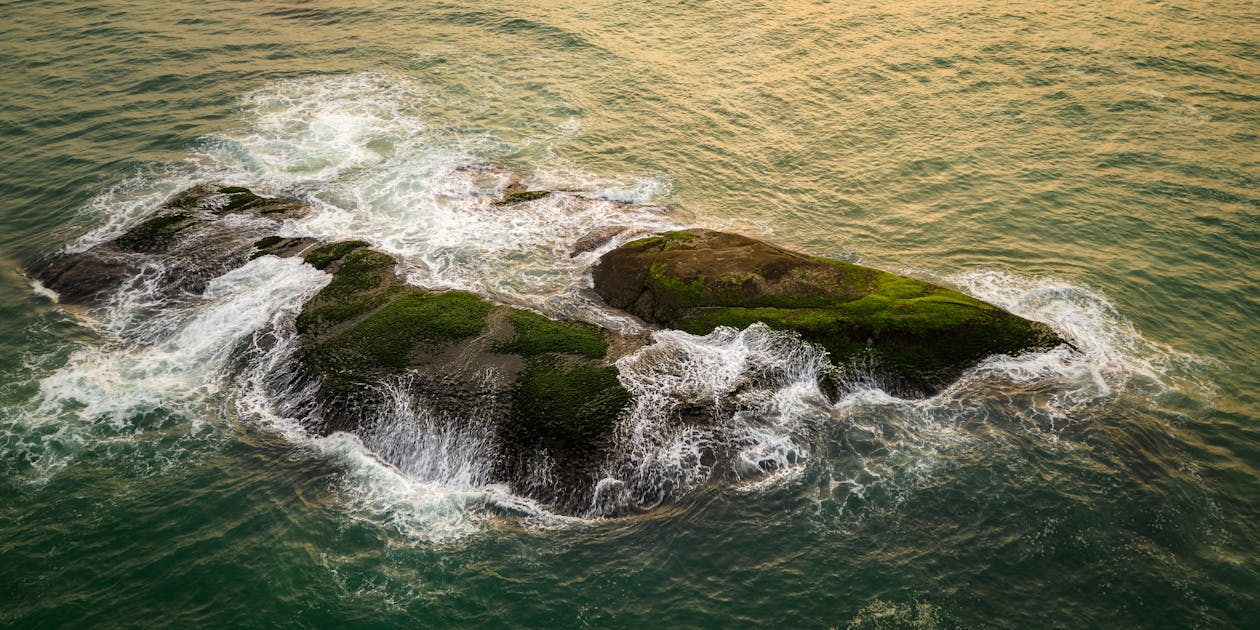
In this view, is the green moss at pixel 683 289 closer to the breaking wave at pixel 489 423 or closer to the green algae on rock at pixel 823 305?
the green algae on rock at pixel 823 305

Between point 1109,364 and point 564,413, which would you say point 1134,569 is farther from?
point 564,413

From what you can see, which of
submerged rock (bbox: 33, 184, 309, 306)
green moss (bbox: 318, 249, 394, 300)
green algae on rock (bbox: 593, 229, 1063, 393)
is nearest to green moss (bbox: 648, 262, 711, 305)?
green algae on rock (bbox: 593, 229, 1063, 393)

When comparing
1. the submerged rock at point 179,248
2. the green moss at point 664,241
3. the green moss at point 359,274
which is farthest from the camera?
the submerged rock at point 179,248

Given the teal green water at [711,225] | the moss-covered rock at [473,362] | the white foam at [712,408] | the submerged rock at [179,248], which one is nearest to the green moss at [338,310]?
the moss-covered rock at [473,362]

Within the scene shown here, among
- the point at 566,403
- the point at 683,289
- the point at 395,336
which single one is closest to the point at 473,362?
the point at 395,336

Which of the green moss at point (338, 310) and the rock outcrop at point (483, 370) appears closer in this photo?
the rock outcrop at point (483, 370)

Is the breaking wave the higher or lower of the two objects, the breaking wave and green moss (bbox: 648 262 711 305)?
the lower

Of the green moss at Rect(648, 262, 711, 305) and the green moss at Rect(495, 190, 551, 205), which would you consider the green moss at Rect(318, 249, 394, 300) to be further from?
the green moss at Rect(648, 262, 711, 305)
